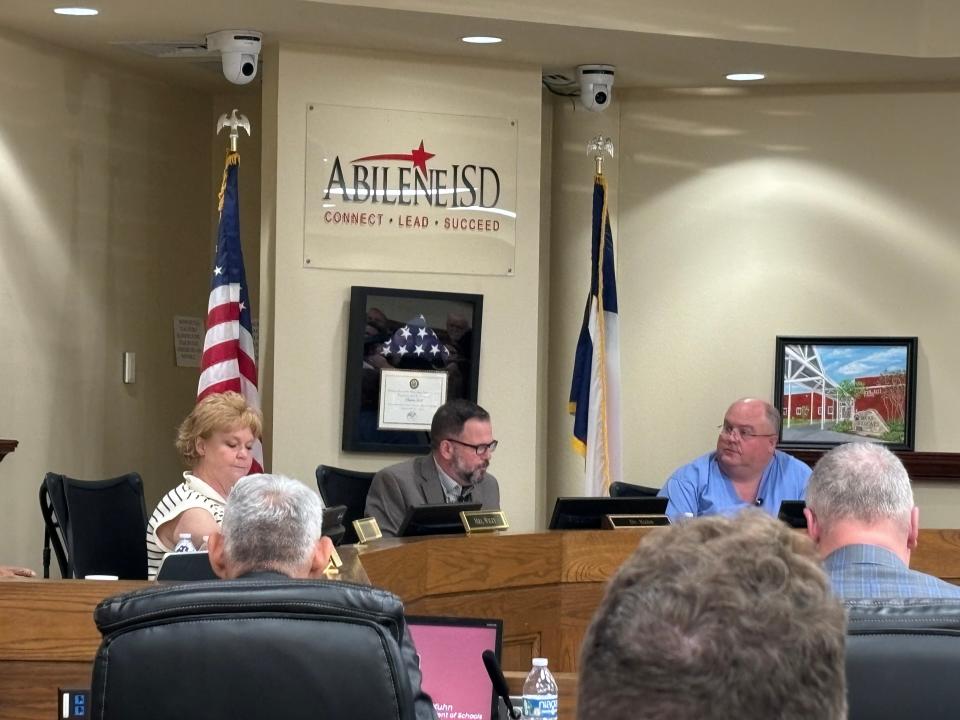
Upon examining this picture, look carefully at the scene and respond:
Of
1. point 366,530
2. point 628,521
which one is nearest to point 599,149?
point 628,521

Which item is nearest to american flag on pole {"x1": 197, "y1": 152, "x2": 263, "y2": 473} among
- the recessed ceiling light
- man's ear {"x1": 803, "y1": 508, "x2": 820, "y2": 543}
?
the recessed ceiling light

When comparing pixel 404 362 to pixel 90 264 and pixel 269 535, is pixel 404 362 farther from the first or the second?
pixel 269 535

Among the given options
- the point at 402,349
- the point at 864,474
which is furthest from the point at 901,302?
the point at 864,474

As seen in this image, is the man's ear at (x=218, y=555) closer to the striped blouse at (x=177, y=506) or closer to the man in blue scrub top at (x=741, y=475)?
the striped blouse at (x=177, y=506)

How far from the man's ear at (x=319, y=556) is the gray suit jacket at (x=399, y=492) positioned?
2.63 metres

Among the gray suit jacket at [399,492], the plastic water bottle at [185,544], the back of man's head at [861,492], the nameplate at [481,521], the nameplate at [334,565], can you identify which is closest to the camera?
the back of man's head at [861,492]

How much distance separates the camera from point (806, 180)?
712 centimetres

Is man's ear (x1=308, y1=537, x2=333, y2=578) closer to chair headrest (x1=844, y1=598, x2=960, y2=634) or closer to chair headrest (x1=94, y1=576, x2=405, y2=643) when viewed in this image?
chair headrest (x1=94, y1=576, x2=405, y2=643)

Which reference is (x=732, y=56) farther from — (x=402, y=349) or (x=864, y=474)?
(x=864, y=474)

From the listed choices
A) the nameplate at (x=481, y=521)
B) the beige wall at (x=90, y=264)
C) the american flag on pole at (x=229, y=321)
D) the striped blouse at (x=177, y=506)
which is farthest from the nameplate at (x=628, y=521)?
the beige wall at (x=90, y=264)

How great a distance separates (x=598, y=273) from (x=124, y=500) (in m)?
2.49

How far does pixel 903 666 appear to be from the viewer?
1.77 m

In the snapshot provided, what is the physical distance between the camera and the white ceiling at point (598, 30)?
18.5 ft

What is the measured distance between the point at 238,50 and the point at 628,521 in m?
2.32
